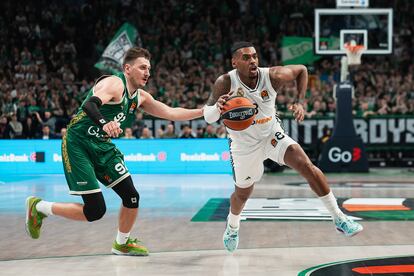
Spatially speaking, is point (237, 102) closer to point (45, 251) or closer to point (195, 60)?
point (45, 251)

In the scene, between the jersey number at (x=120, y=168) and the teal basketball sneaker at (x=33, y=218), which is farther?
the teal basketball sneaker at (x=33, y=218)

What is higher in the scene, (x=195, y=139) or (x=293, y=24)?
(x=293, y=24)

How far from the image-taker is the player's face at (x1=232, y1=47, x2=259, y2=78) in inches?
252

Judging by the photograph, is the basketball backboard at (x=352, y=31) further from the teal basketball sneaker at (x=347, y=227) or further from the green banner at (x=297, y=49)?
the teal basketball sneaker at (x=347, y=227)

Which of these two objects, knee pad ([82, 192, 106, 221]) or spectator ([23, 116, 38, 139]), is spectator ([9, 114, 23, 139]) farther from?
knee pad ([82, 192, 106, 221])

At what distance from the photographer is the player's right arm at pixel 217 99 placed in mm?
6297

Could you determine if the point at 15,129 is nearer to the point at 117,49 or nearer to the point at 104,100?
the point at 117,49

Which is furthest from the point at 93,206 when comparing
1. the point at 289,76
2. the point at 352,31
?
the point at 352,31

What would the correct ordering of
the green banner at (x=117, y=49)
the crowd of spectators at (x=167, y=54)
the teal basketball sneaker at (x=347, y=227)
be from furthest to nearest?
the green banner at (x=117, y=49) → the crowd of spectators at (x=167, y=54) → the teal basketball sneaker at (x=347, y=227)

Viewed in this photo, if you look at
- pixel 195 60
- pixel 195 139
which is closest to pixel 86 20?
pixel 195 60

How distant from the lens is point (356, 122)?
1844 cm

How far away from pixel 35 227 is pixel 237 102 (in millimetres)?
2229

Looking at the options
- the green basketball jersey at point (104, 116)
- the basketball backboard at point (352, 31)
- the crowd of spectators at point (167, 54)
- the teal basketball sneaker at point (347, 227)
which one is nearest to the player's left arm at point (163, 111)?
the green basketball jersey at point (104, 116)

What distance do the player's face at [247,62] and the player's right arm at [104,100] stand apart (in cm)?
111
